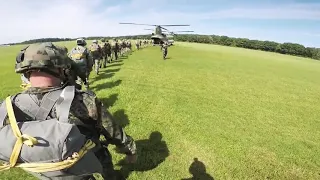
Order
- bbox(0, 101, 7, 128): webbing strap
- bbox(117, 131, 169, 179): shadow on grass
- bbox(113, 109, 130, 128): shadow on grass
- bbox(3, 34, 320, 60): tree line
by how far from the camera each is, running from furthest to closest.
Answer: bbox(3, 34, 320, 60): tree line < bbox(113, 109, 130, 128): shadow on grass < bbox(117, 131, 169, 179): shadow on grass < bbox(0, 101, 7, 128): webbing strap

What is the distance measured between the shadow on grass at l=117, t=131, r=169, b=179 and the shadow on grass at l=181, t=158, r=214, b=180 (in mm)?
760

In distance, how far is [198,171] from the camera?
7258 millimetres

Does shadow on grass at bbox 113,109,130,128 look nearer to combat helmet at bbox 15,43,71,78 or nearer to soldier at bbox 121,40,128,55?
combat helmet at bbox 15,43,71,78

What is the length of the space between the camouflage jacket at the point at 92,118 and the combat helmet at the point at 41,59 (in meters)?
0.22

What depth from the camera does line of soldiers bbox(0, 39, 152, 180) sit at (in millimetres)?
2750

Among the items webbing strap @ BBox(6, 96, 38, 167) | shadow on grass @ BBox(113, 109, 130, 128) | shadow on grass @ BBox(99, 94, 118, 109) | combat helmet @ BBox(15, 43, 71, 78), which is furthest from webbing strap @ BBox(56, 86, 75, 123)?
shadow on grass @ BBox(99, 94, 118, 109)

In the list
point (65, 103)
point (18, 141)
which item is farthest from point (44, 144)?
point (65, 103)

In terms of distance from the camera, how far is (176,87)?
49.8 feet

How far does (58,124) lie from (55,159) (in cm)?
32

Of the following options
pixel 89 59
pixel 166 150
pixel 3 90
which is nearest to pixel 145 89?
pixel 89 59

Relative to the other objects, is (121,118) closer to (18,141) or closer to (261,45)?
(18,141)

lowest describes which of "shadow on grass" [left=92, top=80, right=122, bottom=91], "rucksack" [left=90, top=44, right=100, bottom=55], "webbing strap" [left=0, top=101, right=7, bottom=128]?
"shadow on grass" [left=92, top=80, right=122, bottom=91]

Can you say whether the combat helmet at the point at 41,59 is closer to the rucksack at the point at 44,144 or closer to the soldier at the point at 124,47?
→ the rucksack at the point at 44,144

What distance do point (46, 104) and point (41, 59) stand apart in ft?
1.54
